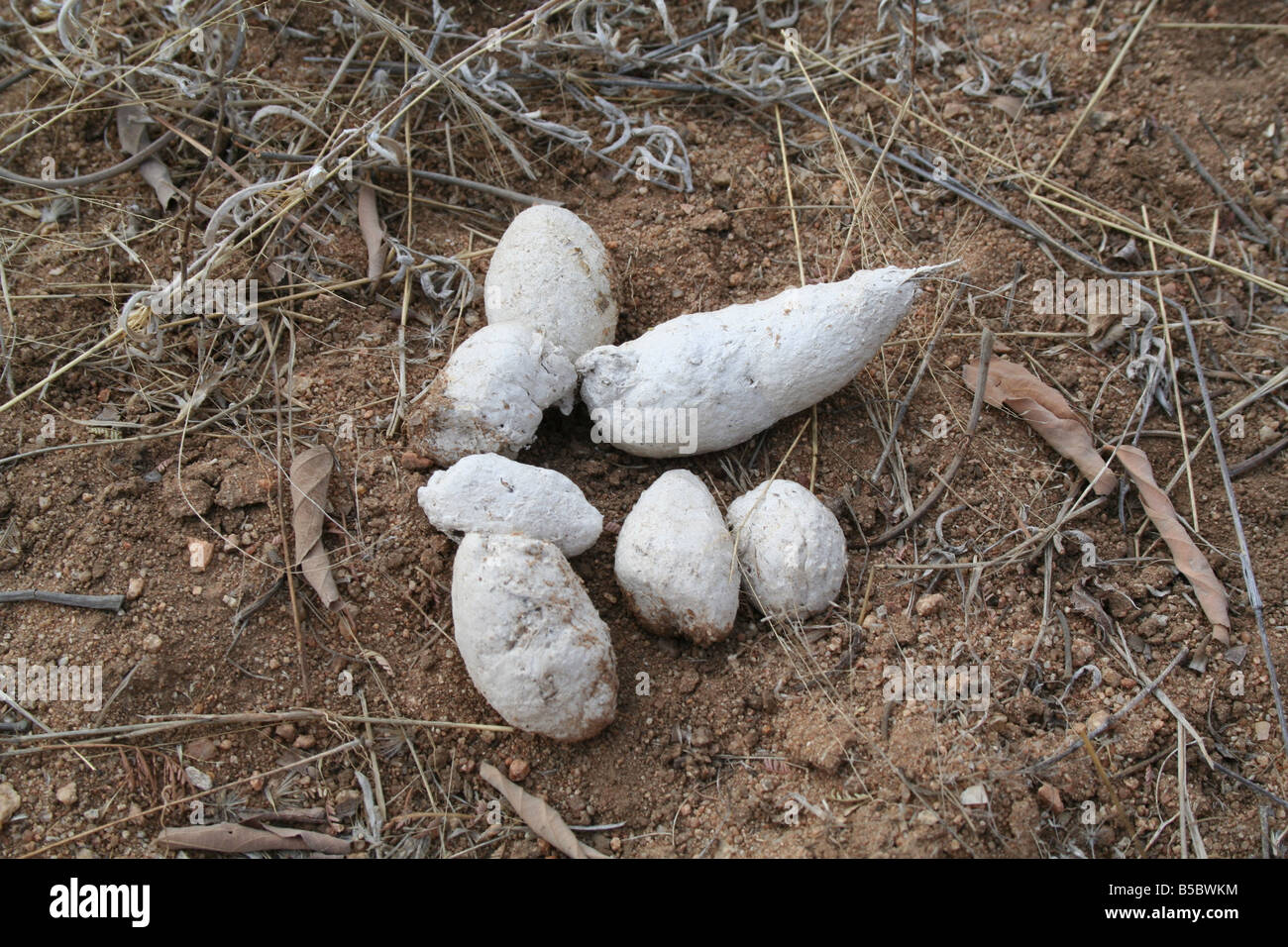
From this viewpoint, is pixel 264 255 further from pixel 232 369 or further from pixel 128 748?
pixel 128 748

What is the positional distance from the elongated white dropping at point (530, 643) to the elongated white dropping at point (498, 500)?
93 mm

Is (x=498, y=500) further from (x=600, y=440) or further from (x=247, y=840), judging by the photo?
(x=247, y=840)

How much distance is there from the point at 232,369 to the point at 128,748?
3.51 ft

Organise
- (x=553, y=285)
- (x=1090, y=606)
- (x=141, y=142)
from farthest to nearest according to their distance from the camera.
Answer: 1. (x=141, y=142)
2. (x=553, y=285)
3. (x=1090, y=606)

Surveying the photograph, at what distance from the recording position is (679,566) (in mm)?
2328

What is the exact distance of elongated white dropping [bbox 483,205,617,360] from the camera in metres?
2.63

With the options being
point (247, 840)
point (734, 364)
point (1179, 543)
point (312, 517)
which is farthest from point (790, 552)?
point (247, 840)

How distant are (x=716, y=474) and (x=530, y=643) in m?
0.85

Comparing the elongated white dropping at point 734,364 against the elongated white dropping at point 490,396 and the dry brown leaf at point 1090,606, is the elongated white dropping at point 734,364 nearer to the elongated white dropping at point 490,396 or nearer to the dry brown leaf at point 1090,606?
the elongated white dropping at point 490,396

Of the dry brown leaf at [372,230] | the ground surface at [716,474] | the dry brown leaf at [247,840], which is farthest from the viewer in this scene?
the dry brown leaf at [372,230]

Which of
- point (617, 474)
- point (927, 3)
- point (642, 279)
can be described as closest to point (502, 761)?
point (617, 474)

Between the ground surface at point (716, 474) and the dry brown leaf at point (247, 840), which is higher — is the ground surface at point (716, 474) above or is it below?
above

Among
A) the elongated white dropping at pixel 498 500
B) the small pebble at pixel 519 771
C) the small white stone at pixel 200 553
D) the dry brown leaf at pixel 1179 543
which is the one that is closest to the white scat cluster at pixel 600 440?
the elongated white dropping at pixel 498 500

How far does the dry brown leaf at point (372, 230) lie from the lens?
2.89 metres
